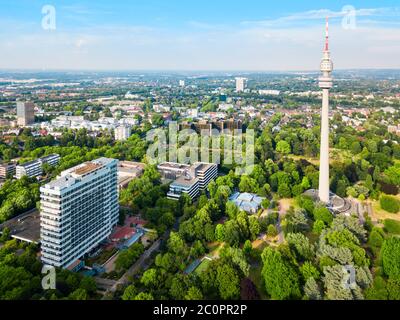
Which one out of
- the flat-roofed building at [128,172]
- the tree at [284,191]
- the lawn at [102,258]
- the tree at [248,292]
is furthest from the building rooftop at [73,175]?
the tree at [284,191]

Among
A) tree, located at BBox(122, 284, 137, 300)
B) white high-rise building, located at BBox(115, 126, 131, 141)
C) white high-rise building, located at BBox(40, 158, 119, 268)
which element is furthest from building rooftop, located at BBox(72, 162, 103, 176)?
white high-rise building, located at BBox(115, 126, 131, 141)

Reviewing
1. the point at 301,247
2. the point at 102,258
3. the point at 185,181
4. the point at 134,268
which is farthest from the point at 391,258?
the point at 185,181

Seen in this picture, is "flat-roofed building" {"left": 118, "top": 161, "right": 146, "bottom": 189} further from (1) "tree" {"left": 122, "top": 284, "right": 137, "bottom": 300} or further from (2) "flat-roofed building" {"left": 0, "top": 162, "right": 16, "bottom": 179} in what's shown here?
(1) "tree" {"left": 122, "top": 284, "right": 137, "bottom": 300}

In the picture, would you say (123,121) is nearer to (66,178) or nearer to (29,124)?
(29,124)

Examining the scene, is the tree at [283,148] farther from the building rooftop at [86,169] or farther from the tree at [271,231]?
the building rooftop at [86,169]

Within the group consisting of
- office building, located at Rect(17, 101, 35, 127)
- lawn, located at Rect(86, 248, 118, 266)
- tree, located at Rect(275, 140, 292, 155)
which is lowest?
lawn, located at Rect(86, 248, 118, 266)

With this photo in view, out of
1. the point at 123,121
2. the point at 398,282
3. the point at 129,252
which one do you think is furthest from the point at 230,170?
the point at 123,121

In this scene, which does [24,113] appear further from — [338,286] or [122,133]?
[338,286]
